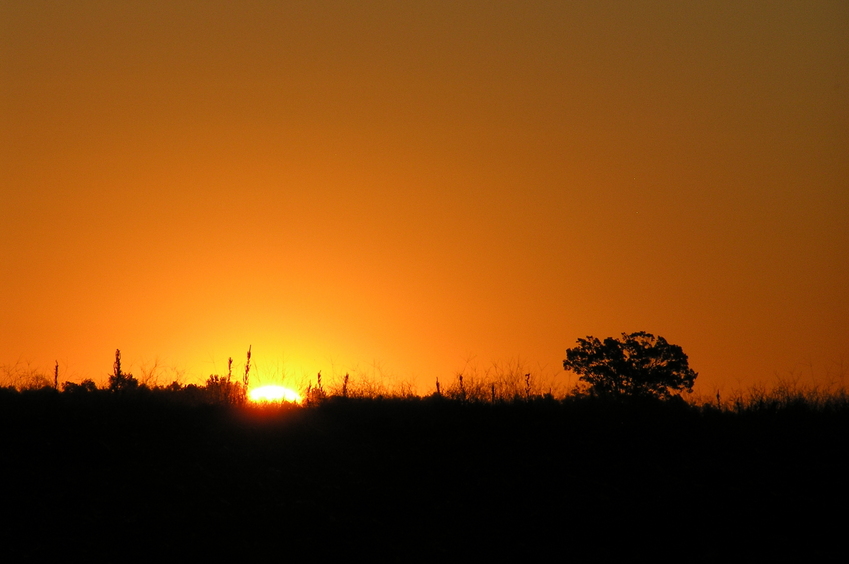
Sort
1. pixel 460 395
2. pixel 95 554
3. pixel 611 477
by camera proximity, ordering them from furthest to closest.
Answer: pixel 460 395, pixel 611 477, pixel 95 554

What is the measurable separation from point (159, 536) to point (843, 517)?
9996mm

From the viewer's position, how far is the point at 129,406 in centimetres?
1576

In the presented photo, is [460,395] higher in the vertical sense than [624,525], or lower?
higher

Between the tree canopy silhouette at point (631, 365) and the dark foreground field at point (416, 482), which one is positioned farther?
the tree canopy silhouette at point (631, 365)

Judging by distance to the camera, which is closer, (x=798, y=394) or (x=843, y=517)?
(x=843, y=517)

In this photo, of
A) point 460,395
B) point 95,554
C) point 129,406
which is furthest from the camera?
point 460,395

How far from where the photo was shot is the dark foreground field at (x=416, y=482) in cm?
1238

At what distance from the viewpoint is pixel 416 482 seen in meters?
14.0

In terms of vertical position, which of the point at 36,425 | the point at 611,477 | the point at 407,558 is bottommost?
the point at 407,558

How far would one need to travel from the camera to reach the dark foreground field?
40.6ft

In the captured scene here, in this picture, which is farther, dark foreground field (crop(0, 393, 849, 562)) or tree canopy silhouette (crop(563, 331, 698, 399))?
tree canopy silhouette (crop(563, 331, 698, 399))

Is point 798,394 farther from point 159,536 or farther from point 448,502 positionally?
point 159,536

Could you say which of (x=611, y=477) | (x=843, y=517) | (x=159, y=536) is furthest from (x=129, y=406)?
(x=843, y=517)

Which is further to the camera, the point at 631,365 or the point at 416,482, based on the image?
the point at 631,365
